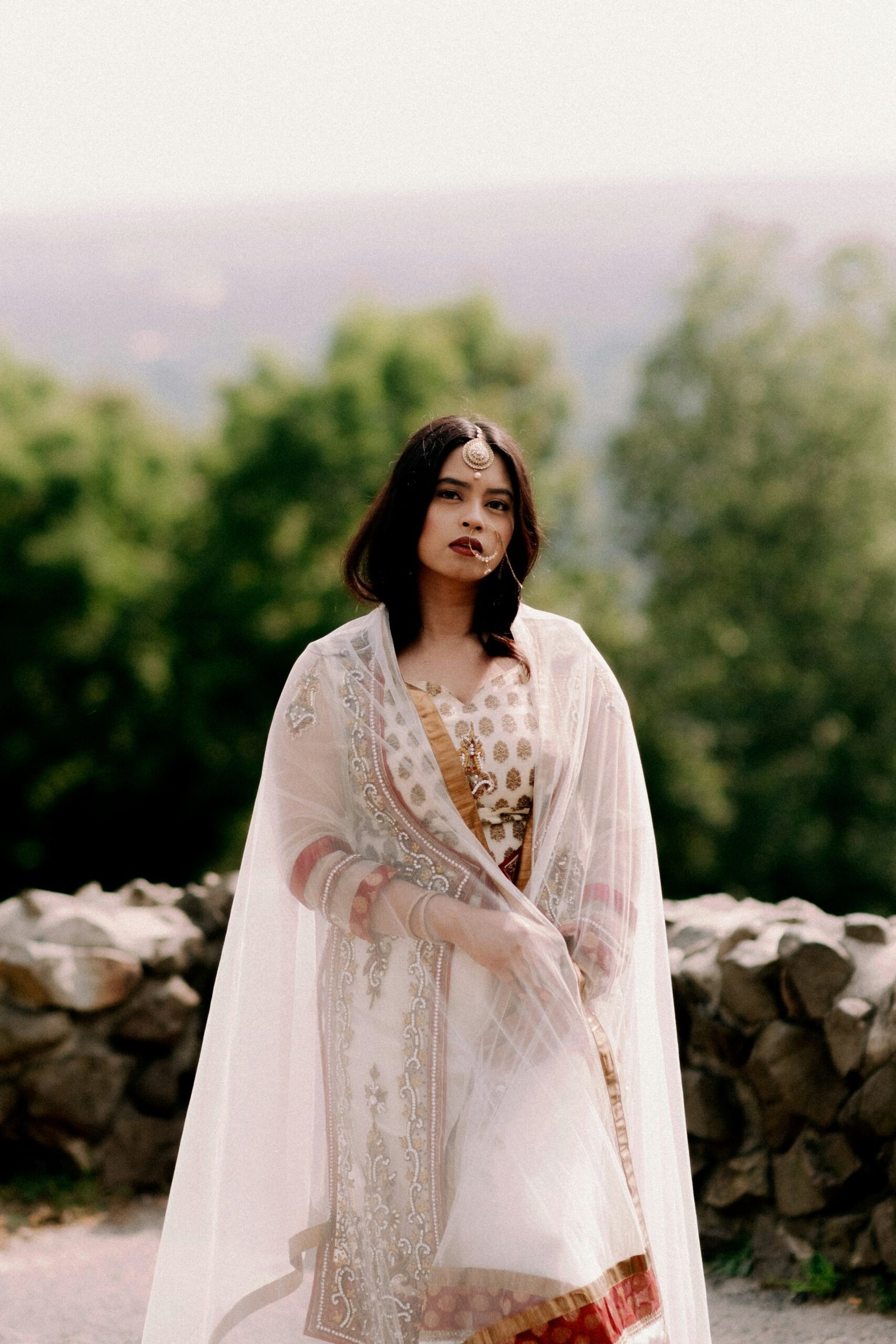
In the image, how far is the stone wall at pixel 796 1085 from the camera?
320cm

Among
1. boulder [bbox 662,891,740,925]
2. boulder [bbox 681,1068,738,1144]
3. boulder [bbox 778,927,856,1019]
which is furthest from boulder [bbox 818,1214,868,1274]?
boulder [bbox 662,891,740,925]

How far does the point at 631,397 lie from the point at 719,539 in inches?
88.8

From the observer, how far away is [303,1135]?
98.0 inches

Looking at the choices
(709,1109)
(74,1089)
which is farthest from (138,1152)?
(709,1109)

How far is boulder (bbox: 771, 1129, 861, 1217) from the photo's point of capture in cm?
324

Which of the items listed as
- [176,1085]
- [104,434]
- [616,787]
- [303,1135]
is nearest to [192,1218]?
[303,1135]

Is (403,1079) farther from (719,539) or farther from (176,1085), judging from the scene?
(719,539)

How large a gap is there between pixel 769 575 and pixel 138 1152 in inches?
589

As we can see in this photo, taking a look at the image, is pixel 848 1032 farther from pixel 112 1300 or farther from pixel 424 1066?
pixel 112 1300

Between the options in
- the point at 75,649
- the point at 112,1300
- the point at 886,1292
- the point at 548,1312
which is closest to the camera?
the point at 548,1312

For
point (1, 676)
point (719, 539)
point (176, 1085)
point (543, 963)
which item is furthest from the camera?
point (719, 539)

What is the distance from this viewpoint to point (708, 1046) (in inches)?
138

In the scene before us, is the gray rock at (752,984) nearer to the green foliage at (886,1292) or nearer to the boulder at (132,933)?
the green foliage at (886,1292)

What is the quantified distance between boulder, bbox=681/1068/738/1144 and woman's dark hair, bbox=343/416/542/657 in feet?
4.86
